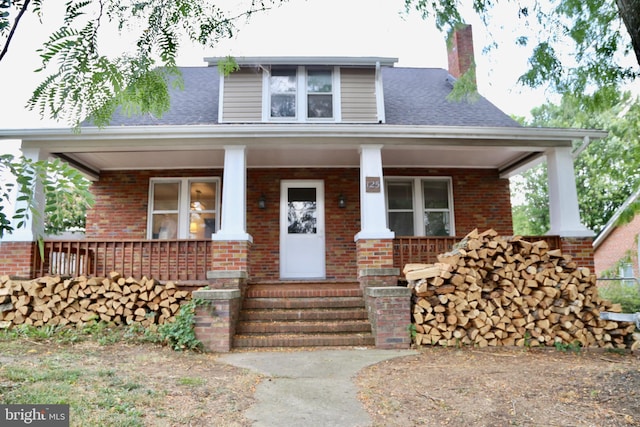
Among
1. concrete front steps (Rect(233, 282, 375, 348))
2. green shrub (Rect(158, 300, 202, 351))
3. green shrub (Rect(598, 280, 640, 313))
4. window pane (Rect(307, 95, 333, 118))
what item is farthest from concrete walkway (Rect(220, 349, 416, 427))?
green shrub (Rect(598, 280, 640, 313))

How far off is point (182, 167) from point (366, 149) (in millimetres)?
4128

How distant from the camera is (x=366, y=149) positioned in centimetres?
724

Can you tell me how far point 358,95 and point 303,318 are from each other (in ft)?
15.2

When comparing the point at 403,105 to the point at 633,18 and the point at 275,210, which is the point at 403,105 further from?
the point at 633,18

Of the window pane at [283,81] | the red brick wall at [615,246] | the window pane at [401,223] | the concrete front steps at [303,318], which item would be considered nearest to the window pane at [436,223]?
the window pane at [401,223]

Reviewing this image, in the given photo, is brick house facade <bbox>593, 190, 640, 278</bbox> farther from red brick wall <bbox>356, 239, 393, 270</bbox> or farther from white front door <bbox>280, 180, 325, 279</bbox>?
red brick wall <bbox>356, 239, 393, 270</bbox>

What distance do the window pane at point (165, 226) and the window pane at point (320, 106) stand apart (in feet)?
11.9

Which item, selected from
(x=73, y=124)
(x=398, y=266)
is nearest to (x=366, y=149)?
(x=398, y=266)

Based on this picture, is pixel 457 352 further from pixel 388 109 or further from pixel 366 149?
pixel 388 109

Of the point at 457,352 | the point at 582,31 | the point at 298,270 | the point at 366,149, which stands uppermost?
the point at 582,31

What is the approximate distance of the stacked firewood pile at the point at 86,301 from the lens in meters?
6.45

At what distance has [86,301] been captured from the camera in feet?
21.6

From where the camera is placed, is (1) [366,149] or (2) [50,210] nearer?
(2) [50,210]

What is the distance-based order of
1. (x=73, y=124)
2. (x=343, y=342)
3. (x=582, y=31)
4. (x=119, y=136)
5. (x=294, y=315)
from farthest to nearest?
(x=119, y=136) < (x=294, y=315) < (x=343, y=342) < (x=582, y=31) < (x=73, y=124)
